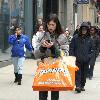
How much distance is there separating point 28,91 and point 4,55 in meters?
6.47

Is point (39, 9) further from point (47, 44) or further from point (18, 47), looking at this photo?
point (47, 44)

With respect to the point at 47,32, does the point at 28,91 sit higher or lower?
lower

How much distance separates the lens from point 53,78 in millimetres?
7352

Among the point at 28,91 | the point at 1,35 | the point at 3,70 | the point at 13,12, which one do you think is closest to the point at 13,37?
the point at 28,91

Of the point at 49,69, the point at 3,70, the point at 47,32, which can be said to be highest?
the point at 47,32

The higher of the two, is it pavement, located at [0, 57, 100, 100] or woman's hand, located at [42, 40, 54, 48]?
woman's hand, located at [42, 40, 54, 48]

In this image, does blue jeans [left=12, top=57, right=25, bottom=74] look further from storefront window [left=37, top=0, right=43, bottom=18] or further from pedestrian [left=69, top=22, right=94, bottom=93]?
storefront window [left=37, top=0, right=43, bottom=18]

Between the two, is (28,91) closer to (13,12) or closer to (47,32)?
(47,32)

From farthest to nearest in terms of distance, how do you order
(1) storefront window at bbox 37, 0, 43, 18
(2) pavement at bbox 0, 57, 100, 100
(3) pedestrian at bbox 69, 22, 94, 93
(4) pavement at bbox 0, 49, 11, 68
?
(1) storefront window at bbox 37, 0, 43, 18 < (4) pavement at bbox 0, 49, 11, 68 < (3) pedestrian at bbox 69, 22, 94, 93 < (2) pavement at bbox 0, 57, 100, 100

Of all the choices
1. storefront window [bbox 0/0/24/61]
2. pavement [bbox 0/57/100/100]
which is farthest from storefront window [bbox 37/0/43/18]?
pavement [bbox 0/57/100/100]

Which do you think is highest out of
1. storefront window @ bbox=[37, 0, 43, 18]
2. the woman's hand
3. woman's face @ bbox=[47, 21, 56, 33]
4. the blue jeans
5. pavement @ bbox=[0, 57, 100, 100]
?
storefront window @ bbox=[37, 0, 43, 18]

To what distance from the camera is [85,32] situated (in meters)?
11.3

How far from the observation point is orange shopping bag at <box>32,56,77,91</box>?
24.1 ft

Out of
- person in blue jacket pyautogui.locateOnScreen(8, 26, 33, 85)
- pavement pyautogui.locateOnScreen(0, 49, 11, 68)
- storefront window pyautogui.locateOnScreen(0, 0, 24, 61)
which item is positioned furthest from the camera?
storefront window pyautogui.locateOnScreen(0, 0, 24, 61)
